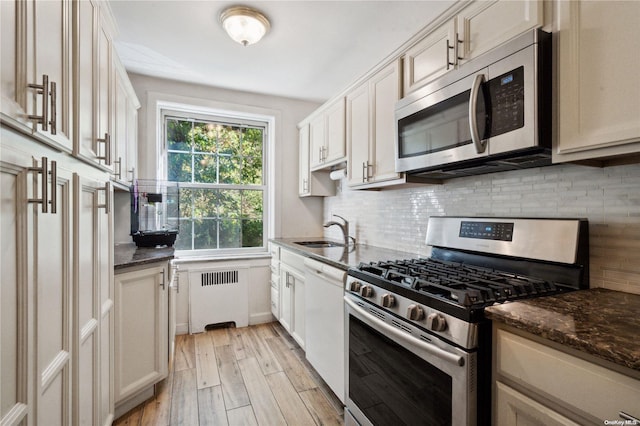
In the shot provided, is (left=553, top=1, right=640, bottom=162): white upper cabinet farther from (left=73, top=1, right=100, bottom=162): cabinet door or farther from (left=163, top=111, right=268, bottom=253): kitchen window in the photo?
(left=163, top=111, right=268, bottom=253): kitchen window

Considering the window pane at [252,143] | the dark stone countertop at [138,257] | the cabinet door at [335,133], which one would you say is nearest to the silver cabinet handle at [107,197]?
the dark stone countertop at [138,257]

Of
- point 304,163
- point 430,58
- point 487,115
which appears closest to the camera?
point 487,115

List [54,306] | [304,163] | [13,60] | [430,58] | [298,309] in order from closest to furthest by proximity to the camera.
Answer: [13,60], [54,306], [430,58], [298,309], [304,163]

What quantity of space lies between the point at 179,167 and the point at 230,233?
2.91 ft

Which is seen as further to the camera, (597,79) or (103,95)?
(103,95)

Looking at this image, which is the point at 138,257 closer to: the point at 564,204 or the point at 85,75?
the point at 85,75

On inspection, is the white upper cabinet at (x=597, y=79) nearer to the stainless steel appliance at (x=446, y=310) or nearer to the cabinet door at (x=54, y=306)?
the stainless steel appliance at (x=446, y=310)

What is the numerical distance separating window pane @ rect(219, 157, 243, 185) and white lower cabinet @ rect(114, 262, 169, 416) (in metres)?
1.57

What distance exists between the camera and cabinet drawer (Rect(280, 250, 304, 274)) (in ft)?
8.19

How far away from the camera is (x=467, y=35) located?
142 centimetres

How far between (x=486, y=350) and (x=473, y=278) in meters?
0.37

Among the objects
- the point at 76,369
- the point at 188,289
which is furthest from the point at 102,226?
the point at 188,289

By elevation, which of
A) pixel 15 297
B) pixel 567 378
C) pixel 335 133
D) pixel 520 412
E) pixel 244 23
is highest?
pixel 244 23

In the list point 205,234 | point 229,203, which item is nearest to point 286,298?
point 205,234
